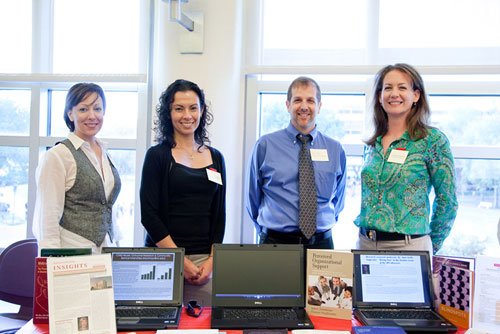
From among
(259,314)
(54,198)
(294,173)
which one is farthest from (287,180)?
(54,198)

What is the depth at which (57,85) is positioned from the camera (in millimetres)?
3033

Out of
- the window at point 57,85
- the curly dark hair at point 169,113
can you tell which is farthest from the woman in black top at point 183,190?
the window at point 57,85

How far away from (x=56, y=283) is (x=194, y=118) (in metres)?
1.09

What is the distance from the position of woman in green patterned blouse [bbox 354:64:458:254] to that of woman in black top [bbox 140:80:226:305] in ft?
2.70

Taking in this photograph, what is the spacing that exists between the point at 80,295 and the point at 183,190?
772mm

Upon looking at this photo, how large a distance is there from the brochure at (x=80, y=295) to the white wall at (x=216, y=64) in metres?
1.32

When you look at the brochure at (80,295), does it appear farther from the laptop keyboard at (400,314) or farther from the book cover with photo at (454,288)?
the book cover with photo at (454,288)

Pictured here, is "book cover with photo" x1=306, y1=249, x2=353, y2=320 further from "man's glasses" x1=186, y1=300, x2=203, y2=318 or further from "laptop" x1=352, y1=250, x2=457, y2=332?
"man's glasses" x1=186, y1=300, x2=203, y2=318

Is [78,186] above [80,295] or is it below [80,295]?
above

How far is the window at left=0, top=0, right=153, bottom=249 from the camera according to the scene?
2.97 metres

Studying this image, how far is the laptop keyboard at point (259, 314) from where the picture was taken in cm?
157

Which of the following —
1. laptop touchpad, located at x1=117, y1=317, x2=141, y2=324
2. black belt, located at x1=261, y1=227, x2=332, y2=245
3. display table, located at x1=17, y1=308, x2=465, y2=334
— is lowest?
display table, located at x1=17, y1=308, x2=465, y2=334

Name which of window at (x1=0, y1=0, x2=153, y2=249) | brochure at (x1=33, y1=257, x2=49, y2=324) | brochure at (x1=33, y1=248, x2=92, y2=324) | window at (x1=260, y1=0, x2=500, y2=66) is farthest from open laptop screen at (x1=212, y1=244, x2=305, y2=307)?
window at (x1=260, y1=0, x2=500, y2=66)

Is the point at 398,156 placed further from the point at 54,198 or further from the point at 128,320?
the point at 54,198
